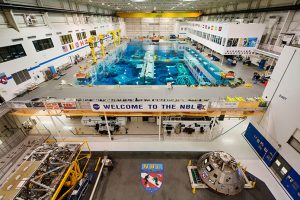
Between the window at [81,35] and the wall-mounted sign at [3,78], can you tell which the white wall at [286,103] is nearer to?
the wall-mounted sign at [3,78]

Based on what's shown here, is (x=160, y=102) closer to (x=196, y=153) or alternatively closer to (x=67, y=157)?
(x=196, y=153)

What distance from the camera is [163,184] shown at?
9844mm

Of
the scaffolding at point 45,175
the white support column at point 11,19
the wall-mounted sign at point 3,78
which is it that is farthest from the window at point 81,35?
the scaffolding at point 45,175

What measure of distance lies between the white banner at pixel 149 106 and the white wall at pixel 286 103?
4.65 meters

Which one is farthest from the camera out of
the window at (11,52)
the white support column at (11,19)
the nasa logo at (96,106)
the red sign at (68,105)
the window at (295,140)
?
the white support column at (11,19)

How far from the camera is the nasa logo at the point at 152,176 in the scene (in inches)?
381

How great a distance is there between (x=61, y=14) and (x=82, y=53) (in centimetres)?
629

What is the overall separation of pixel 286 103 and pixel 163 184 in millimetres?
9408

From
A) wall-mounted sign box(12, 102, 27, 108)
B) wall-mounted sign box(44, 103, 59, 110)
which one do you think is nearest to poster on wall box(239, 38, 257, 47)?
wall-mounted sign box(44, 103, 59, 110)

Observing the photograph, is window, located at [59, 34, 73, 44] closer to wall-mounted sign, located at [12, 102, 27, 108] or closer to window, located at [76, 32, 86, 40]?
window, located at [76, 32, 86, 40]

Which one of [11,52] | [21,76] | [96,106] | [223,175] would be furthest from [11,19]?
Answer: [223,175]

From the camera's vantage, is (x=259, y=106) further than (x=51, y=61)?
No

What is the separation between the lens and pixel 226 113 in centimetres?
1185

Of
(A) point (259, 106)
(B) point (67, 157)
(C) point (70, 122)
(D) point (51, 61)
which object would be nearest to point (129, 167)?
(B) point (67, 157)
